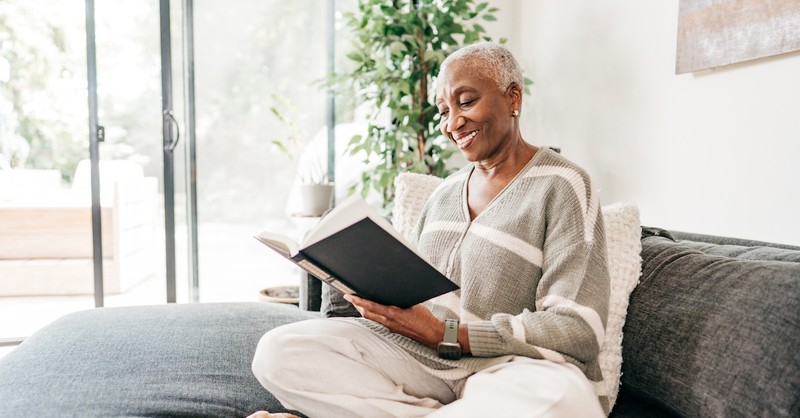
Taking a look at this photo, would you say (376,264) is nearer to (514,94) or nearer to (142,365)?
(514,94)

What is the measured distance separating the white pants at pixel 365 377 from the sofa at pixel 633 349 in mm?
84

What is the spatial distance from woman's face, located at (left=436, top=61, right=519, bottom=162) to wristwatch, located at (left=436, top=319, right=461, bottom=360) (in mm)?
417

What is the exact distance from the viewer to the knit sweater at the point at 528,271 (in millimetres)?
1048

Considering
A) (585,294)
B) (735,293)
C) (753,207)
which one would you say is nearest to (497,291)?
(585,294)

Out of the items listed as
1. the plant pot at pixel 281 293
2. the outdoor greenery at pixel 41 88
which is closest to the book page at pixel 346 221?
the plant pot at pixel 281 293

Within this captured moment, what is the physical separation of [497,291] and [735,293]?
1.39 ft

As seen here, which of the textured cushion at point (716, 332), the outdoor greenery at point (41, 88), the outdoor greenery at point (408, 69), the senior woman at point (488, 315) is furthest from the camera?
the outdoor greenery at point (41, 88)

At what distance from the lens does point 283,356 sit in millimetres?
1137

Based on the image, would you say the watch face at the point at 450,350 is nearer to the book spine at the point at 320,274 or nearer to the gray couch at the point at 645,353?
the book spine at the point at 320,274

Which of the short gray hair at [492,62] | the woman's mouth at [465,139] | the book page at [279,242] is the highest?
the short gray hair at [492,62]

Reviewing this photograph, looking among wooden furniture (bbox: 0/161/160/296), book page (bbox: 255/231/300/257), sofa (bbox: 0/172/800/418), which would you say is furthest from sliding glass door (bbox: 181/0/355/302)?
book page (bbox: 255/231/300/257)

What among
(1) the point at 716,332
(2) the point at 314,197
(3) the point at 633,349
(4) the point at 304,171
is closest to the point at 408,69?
(2) the point at 314,197

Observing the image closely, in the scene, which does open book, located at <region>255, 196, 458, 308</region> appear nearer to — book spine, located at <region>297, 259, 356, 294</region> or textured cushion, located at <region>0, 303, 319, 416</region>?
book spine, located at <region>297, 259, 356, 294</region>

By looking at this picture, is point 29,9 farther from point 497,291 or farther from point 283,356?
Answer: point 497,291
